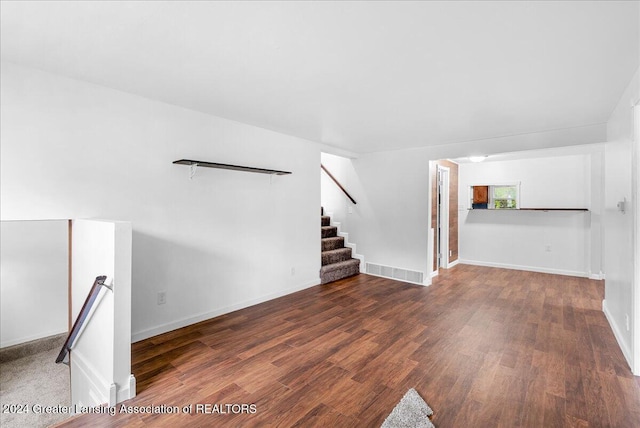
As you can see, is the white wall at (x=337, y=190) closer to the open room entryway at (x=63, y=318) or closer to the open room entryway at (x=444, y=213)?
the open room entryway at (x=444, y=213)

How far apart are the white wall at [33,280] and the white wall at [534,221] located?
283 inches

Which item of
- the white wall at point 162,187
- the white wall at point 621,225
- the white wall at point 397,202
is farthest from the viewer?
the white wall at point 397,202

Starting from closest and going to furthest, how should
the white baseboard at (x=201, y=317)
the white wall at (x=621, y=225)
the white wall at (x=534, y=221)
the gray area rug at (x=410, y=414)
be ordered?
the gray area rug at (x=410, y=414) < the white wall at (x=621, y=225) < the white baseboard at (x=201, y=317) < the white wall at (x=534, y=221)

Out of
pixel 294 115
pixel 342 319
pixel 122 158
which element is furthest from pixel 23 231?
pixel 342 319

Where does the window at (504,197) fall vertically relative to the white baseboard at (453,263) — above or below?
above

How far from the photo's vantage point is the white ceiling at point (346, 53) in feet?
5.23

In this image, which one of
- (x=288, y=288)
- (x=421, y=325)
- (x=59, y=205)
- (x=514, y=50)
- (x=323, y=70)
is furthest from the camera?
(x=288, y=288)

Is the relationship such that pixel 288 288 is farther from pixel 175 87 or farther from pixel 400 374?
pixel 175 87

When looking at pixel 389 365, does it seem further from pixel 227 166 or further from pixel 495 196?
pixel 495 196

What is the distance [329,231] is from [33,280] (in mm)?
4394

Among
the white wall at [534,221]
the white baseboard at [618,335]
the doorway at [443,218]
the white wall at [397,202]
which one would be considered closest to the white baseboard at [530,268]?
the white wall at [534,221]

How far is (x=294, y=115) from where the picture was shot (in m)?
3.37

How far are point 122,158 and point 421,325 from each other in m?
3.58

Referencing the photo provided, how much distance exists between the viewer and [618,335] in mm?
2912
